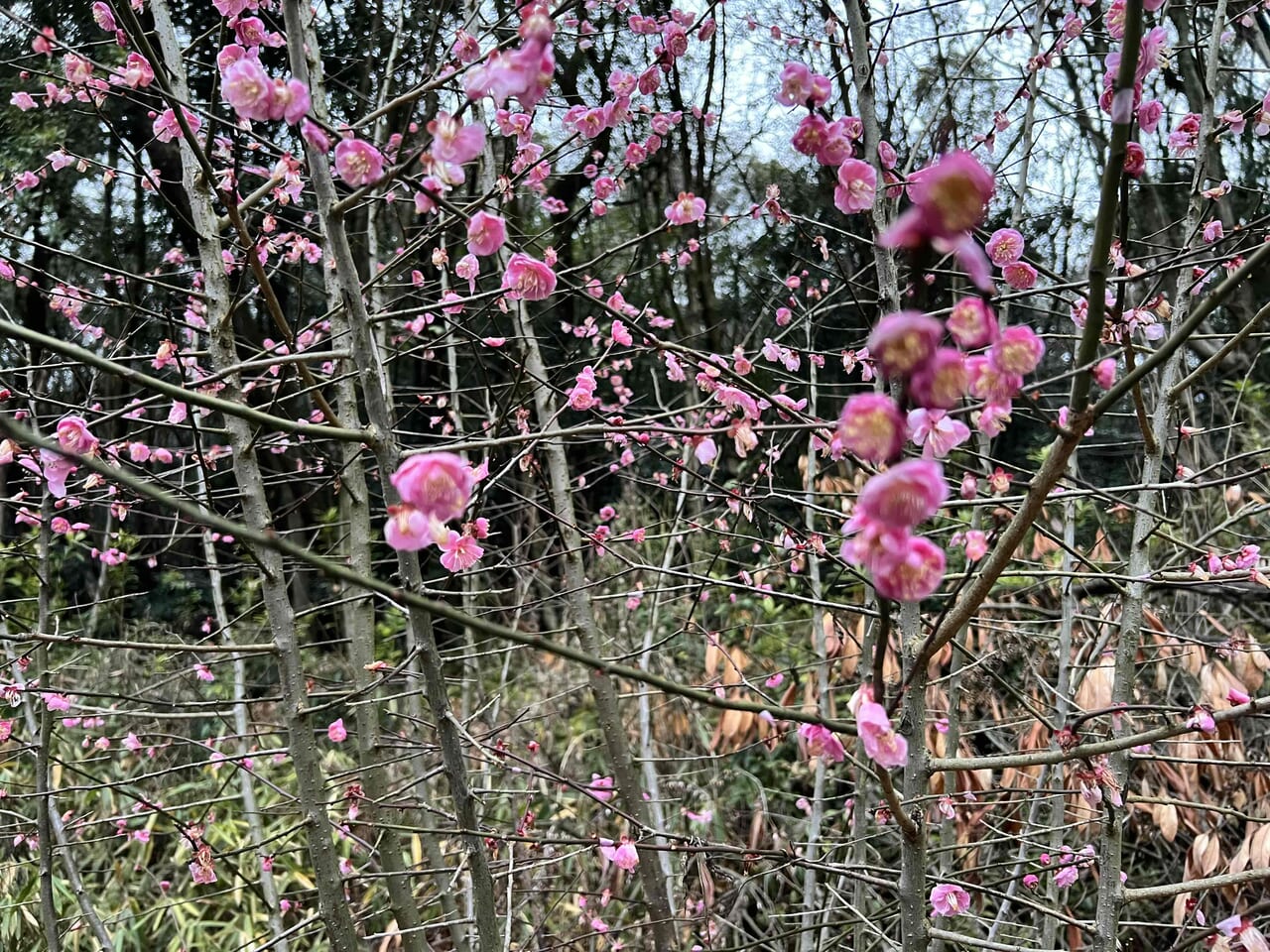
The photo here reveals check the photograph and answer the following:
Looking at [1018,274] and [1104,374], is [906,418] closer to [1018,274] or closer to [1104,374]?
[1104,374]

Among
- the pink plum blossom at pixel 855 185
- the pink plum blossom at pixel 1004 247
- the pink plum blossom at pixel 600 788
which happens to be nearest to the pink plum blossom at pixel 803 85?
the pink plum blossom at pixel 855 185

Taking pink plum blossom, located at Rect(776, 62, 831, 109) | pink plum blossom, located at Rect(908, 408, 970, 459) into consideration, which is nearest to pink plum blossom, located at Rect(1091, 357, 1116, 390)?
pink plum blossom, located at Rect(908, 408, 970, 459)

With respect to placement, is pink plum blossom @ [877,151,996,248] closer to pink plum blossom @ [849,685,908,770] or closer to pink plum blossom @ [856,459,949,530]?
pink plum blossom @ [856,459,949,530]

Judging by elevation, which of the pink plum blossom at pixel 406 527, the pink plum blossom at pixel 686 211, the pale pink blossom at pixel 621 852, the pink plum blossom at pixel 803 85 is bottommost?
the pale pink blossom at pixel 621 852

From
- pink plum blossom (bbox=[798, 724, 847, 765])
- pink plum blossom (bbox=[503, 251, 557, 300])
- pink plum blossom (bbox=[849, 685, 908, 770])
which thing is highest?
pink plum blossom (bbox=[503, 251, 557, 300])

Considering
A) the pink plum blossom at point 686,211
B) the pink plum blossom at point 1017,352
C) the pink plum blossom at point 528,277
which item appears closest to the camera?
the pink plum blossom at point 1017,352

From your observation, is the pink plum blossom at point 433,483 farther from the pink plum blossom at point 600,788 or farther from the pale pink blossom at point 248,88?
the pink plum blossom at point 600,788

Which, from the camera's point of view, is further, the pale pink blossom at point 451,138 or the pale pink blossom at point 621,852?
the pale pink blossom at point 621,852

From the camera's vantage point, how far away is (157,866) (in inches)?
150

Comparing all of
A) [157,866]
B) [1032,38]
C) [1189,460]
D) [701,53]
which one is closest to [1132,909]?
[1189,460]

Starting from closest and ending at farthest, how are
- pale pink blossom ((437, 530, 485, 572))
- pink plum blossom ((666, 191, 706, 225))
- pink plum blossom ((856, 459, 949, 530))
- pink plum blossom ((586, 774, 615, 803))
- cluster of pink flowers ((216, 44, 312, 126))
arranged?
pink plum blossom ((856, 459, 949, 530)) → cluster of pink flowers ((216, 44, 312, 126)) → pale pink blossom ((437, 530, 485, 572)) → pink plum blossom ((586, 774, 615, 803)) → pink plum blossom ((666, 191, 706, 225))

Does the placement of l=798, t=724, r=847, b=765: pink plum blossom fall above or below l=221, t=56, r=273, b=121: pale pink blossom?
below

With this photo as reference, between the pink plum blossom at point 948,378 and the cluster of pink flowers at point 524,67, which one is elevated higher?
the cluster of pink flowers at point 524,67

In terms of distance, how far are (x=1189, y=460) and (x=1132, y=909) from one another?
1.88 meters
